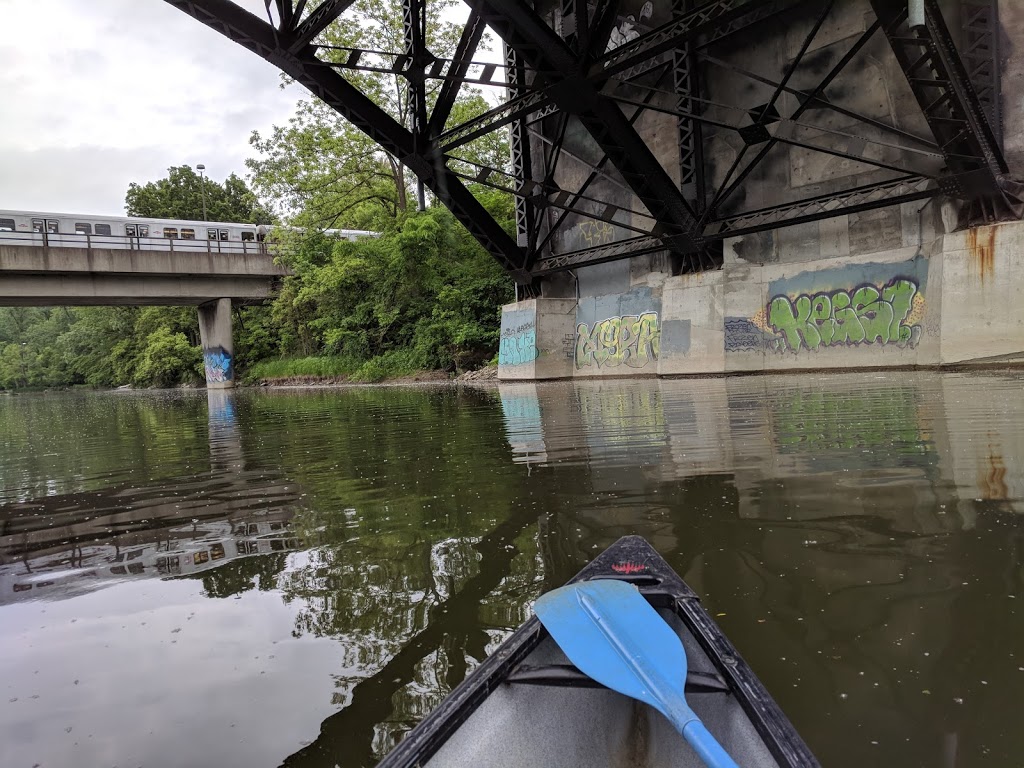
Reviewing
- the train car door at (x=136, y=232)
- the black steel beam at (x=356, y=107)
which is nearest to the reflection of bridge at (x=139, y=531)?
the black steel beam at (x=356, y=107)

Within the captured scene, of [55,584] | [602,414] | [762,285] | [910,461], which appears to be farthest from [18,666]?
[762,285]

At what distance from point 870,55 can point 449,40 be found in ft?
63.6

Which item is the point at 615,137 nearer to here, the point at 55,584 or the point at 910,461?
the point at 910,461

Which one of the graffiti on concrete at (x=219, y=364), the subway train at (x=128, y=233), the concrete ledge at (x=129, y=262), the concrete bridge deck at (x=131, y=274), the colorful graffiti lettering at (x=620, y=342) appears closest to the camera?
the colorful graffiti lettering at (x=620, y=342)

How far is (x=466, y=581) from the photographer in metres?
3.19

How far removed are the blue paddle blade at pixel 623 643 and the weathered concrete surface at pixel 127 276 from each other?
38.3 meters

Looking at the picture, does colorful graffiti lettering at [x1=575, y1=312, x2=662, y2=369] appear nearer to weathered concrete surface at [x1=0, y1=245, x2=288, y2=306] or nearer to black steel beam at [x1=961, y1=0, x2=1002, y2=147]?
black steel beam at [x1=961, y1=0, x2=1002, y2=147]

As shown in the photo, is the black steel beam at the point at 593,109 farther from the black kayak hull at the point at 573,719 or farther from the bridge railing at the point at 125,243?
the bridge railing at the point at 125,243

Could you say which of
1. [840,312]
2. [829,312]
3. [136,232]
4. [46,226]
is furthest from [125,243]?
[840,312]

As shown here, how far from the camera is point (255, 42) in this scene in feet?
46.9

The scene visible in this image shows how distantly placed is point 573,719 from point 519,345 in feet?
71.4

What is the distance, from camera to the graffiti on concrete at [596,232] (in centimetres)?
2109

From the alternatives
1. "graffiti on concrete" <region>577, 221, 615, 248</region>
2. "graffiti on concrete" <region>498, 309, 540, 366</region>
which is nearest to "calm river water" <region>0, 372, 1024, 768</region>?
"graffiti on concrete" <region>577, 221, 615, 248</region>

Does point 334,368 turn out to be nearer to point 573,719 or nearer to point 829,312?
point 829,312
